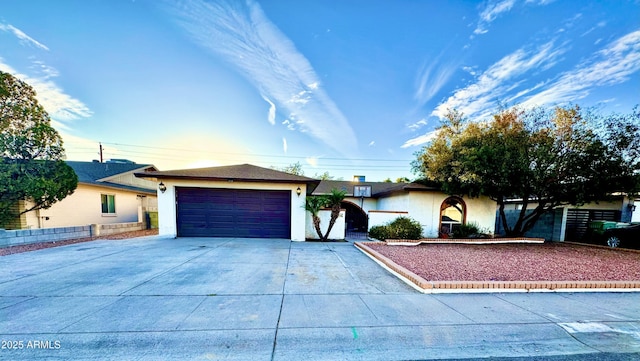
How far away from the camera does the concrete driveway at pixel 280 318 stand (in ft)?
7.57

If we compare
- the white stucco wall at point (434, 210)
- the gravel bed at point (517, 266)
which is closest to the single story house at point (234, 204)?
the white stucco wall at point (434, 210)

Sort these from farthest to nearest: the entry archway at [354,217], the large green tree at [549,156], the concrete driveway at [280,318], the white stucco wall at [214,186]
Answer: the entry archway at [354,217]
the white stucco wall at [214,186]
the large green tree at [549,156]
the concrete driveway at [280,318]

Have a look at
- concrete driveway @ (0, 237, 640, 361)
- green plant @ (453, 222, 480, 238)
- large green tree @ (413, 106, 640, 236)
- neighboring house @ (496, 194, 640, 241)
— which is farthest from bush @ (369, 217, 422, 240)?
neighboring house @ (496, 194, 640, 241)

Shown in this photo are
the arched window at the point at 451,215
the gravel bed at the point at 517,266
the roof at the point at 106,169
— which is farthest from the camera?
the roof at the point at 106,169

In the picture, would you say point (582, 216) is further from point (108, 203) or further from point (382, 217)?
point (108, 203)

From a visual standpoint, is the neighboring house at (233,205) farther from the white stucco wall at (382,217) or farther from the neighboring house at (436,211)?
the neighboring house at (436,211)

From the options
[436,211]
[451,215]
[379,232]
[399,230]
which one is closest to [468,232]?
[451,215]

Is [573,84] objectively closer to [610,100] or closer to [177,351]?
[610,100]

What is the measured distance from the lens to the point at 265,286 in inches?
159

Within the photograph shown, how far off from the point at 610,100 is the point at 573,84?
4.06 feet

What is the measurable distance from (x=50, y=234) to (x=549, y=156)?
1835cm

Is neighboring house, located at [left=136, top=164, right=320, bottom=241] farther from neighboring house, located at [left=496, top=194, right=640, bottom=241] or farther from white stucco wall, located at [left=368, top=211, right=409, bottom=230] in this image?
neighboring house, located at [left=496, top=194, right=640, bottom=241]

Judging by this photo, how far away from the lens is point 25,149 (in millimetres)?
7699

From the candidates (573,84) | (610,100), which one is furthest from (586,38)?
(610,100)
